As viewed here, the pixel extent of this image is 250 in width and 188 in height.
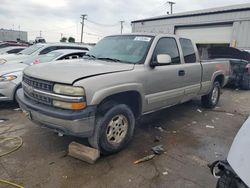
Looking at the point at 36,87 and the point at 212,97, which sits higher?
the point at 36,87

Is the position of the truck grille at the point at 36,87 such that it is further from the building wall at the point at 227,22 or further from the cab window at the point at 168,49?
the building wall at the point at 227,22

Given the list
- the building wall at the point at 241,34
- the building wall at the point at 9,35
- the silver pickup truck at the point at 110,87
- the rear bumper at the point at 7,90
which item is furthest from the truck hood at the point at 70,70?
the building wall at the point at 9,35

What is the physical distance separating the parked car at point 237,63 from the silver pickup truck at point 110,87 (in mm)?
5575

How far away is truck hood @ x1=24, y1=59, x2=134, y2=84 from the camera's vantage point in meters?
3.29

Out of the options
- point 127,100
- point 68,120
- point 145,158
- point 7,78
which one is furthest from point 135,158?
point 7,78

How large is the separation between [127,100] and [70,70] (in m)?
1.08

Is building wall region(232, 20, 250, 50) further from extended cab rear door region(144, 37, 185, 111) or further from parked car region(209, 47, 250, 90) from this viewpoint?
extended cab rear door region(144, 37, 185, 111)

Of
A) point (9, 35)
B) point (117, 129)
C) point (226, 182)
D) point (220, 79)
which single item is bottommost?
point (117, 129)

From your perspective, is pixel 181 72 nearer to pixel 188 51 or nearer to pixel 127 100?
pixel 188 51

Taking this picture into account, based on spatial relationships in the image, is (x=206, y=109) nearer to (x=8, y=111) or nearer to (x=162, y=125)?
(x=162, y=125)

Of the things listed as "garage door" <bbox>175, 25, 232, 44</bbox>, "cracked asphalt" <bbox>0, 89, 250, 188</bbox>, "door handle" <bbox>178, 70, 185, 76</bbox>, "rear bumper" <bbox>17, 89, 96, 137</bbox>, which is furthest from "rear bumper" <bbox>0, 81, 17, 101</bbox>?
"garage door" <bbox>175, 25, 232, 44</bbox>

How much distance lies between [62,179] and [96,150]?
2.09 feet

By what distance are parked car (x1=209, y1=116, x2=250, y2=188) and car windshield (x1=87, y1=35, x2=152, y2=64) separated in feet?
8.32

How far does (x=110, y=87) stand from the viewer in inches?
135
